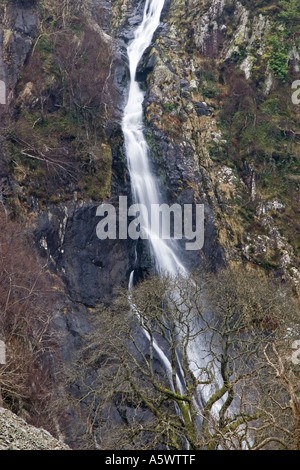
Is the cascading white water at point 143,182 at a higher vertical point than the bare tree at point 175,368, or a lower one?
higher

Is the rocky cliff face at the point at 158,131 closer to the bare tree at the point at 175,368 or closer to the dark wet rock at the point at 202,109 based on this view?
the dark wet rock at the point at 202,109

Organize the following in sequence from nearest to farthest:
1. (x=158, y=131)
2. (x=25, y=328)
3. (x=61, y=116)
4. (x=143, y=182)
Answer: (x=25, y=328)
(x=143, y=182)
(x=61, y=116)
(x=158, y=131)

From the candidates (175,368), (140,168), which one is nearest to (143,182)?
(140,168)

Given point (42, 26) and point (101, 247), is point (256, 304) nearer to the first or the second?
point (101, 247)

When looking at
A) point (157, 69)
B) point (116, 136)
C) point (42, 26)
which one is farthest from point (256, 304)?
point (42, 26)

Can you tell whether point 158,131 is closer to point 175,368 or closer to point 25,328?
point 175,368

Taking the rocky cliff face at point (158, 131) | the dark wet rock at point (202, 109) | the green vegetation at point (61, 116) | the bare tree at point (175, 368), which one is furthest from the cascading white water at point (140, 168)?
the dark wet rock at point (202, 109)

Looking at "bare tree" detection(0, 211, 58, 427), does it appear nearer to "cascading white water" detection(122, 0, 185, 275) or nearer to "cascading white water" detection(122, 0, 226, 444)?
"cascading white water" detection(122, 0, 226, 444)

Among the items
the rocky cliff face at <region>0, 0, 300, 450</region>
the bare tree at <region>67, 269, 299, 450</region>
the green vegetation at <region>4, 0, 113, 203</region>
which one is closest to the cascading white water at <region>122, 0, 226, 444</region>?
the bare tree at <region>67, 269, 299, 450</region>
